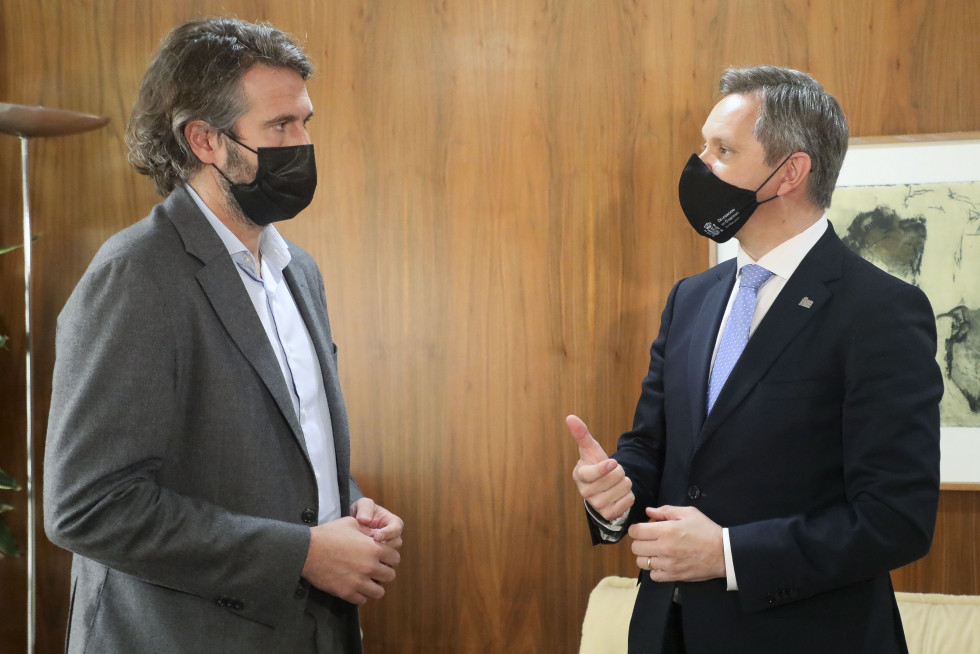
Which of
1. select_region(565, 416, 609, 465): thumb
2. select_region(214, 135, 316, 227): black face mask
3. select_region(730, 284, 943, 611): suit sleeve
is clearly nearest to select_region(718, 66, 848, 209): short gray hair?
select_region(730, 284, 943, 611): suit sleeve

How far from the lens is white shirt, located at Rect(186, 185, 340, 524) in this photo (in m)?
1.67

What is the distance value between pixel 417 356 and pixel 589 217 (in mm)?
757

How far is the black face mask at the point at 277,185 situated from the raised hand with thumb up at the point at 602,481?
2.39 feet

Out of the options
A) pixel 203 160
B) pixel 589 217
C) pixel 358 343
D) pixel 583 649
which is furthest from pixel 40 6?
pixel 583 649

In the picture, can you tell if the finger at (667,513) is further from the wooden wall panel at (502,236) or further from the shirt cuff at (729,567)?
the wooden wall panel at (502,236)

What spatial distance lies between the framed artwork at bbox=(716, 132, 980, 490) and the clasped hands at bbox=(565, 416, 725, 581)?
52.2 inches

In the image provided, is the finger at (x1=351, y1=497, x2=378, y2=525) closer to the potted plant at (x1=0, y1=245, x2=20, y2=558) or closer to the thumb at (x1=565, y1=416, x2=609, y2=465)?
the thumb at (x1=565, y1=416, x2=609, y2=465)

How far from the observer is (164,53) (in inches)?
66.2

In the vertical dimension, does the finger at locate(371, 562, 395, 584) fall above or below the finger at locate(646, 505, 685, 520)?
below

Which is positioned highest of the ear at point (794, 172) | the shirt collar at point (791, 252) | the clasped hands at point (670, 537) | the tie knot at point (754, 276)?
the ear at point (794, 172)

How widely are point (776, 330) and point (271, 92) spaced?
1.13 m

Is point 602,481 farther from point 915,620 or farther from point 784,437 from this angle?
point 915,620

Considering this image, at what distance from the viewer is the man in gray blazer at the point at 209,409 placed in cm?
139

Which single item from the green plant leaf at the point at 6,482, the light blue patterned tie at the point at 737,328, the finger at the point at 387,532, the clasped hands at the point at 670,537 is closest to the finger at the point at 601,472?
the clasped hands at the point at 670,537
